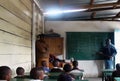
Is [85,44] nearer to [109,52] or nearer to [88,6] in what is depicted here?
[109,52]

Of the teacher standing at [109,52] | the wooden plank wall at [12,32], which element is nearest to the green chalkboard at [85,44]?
the teacher standing at [109,52]

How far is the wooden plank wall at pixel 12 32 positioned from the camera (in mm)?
4847

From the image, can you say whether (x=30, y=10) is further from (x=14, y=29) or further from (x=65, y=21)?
(x=65, y=21)

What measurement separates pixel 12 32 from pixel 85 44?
25.3 ft

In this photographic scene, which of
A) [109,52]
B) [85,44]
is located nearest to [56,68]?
[109,52]

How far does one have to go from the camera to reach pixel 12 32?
5.60 metres

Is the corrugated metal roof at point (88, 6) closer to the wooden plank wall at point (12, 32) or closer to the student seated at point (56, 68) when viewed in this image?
the student seated at point (56, 68)

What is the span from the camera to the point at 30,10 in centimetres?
838

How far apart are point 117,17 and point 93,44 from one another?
1.73 meters

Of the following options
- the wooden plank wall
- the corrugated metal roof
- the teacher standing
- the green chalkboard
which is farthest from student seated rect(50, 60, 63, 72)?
the green chalkboard

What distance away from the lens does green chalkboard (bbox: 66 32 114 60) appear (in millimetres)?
12945

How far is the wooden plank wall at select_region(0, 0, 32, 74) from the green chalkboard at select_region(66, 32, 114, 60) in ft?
19.3

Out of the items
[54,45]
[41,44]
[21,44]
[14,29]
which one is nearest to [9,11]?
[14,29]

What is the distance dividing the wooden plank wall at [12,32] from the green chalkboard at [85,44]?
5889mm
